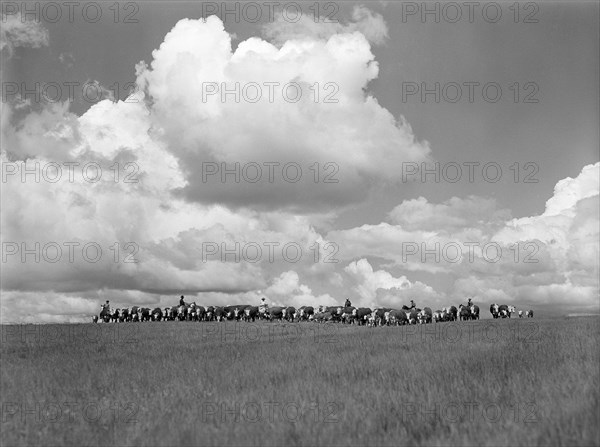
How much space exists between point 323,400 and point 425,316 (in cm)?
4936

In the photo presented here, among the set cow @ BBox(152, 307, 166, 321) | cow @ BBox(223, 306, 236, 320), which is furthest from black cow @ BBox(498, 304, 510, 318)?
cow @ BBox(152, 307, 166, 321)

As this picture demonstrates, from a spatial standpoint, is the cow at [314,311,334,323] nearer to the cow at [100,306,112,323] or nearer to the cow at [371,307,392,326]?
the cow at [371,307,392,326]

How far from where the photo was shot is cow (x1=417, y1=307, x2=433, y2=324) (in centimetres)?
5553

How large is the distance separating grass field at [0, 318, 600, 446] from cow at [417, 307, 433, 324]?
41702 millimetres

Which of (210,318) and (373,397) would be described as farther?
(210,318)

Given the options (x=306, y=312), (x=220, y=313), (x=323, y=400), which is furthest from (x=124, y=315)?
(x=323, y=400)

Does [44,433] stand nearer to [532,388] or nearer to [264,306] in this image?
[532,388]

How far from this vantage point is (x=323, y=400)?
30.5ft

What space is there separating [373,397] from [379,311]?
154 ft

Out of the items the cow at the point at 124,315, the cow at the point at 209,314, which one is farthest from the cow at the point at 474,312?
the cow at the point at 124,315

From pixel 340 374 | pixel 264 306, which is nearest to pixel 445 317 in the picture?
pixel 264 306

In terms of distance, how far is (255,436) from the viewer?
761 cm

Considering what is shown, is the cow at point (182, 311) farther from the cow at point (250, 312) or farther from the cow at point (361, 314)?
the cow at point (361, 314)

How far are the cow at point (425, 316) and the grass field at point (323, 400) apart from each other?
41.7 m
